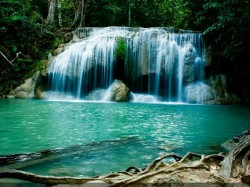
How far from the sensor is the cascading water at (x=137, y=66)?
19375 millimetres

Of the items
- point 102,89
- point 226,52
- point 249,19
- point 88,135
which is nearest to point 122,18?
point 102,89

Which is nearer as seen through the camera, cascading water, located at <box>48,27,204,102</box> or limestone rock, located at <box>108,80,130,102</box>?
limestone rock, located at <box>108,80,130,102</box>

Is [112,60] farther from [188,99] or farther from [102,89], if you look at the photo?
[188,99]

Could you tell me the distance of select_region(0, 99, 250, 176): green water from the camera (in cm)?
511

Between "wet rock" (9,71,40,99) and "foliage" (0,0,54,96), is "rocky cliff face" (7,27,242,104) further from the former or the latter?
"foliage" (0,0,54,96)

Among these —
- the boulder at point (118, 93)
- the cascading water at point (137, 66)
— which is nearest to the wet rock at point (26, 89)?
the cascading water at point (137, 66)

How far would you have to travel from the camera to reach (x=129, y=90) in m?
18.9

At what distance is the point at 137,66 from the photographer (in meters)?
20.0

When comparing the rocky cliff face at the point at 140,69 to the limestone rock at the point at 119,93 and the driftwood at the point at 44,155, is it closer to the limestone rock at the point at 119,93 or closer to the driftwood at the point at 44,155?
the limestone rock at the point at 119,93

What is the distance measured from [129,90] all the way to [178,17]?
16002 millimetres

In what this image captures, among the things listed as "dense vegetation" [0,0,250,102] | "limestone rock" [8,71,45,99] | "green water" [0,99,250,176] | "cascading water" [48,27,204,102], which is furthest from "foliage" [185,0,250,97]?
"limestone rock" [8,71,45,99]

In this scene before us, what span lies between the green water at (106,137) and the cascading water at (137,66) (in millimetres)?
8043

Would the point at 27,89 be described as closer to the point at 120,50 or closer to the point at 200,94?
the point at 120,50

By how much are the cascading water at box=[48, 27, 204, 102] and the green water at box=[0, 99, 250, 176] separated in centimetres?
804
